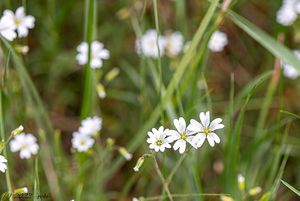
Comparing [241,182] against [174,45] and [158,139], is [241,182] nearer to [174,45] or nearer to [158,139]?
[158,139]

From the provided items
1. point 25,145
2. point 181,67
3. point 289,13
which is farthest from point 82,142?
point 289,13

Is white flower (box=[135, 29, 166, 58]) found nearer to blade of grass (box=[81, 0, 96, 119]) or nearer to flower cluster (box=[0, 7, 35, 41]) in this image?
blade of grass (box=[81, 0, 96, 119])

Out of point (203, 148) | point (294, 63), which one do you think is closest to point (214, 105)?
point (203, 148)

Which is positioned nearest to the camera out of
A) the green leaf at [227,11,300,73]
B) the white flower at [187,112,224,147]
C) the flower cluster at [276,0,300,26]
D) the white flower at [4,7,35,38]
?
the white flower at [187,112,224,147]

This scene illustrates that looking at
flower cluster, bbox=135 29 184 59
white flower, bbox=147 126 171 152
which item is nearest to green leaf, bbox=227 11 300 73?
white flower, bbox=147 126 171 152

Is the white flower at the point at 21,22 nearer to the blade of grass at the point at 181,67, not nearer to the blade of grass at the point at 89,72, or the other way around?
the blade of grass at the point at 89,72

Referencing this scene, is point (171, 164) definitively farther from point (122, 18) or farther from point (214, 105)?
point (122, 18)
